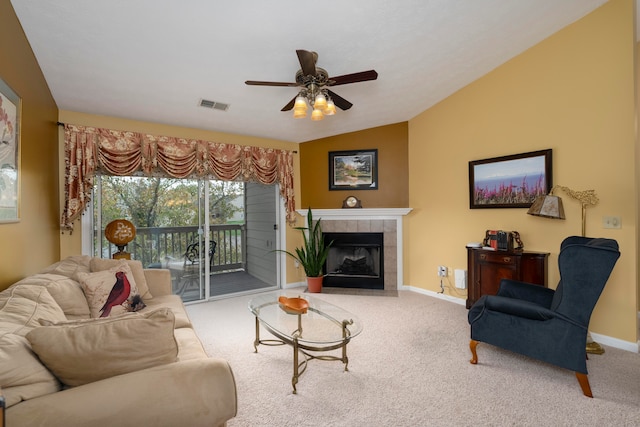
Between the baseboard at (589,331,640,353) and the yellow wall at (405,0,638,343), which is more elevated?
the yellow wall at (405,0,638,343)

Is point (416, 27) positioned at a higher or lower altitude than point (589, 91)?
higher

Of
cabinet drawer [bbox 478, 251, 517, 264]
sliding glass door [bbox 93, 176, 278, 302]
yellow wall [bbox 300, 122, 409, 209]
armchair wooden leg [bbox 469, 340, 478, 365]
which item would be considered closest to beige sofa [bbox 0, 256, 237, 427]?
armchair wooden leg [bbox 469, 340, 478, 365]

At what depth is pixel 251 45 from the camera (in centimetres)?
261

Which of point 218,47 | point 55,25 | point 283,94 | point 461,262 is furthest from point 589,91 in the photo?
point 55,25

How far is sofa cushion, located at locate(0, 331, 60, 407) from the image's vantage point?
1.00 m

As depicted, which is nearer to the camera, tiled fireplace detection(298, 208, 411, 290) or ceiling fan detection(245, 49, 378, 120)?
ceiling fan detection(245, 49, 378, 120)

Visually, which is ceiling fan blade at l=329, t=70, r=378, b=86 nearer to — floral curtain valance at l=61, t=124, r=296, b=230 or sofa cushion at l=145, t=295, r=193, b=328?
sofa cushion at l=145, t=295, r=193, b=328

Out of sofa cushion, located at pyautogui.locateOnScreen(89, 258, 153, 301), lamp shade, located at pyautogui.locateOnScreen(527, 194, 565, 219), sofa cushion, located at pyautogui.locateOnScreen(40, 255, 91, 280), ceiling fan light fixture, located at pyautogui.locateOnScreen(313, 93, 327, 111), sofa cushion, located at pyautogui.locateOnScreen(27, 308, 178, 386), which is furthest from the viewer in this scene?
lamp shade, located at pyautogui.locateOnScreen(527, 194, 565, 219)

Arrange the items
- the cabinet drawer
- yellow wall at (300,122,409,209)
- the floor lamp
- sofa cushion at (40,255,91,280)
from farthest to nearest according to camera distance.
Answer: yellow wall at (300,122,409,209) < the cabinet drawer < the floor lamp < sofa cushion at (40,255,91,280)

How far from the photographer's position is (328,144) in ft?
16.8

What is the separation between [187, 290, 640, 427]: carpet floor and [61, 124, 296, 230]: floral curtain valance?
2189 mm

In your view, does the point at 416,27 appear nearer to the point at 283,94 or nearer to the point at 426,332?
the point at 283,94

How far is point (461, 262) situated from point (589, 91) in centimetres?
228

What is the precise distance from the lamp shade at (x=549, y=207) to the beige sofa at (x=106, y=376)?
123 inches
